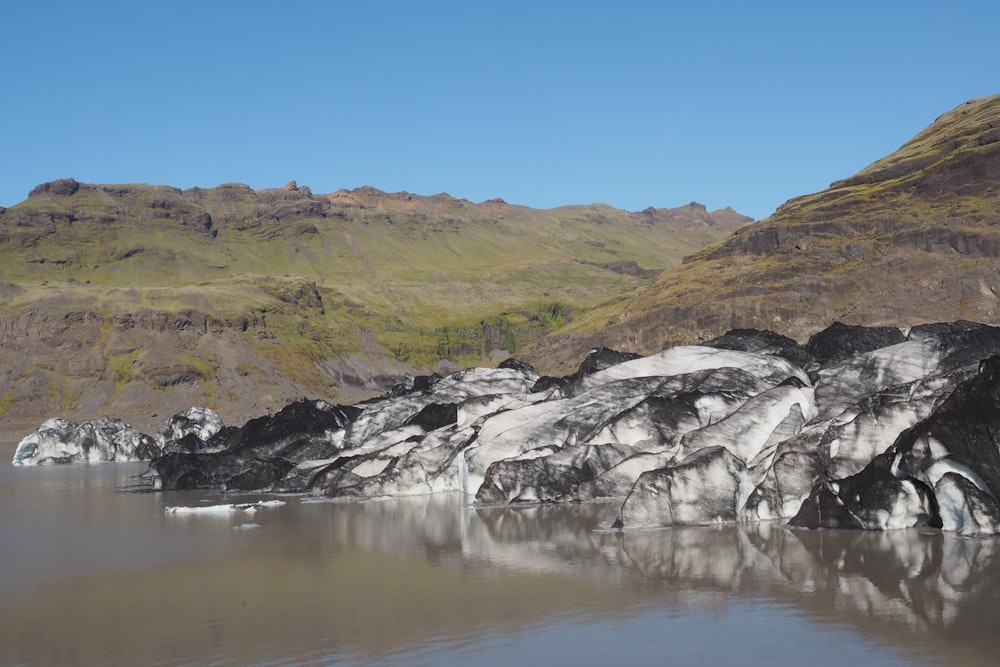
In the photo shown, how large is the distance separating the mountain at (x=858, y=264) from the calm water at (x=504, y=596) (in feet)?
276

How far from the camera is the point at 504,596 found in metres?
19.4

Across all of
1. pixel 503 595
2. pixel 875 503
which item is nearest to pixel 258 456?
pixel 503 595

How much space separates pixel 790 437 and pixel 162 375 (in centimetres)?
14653

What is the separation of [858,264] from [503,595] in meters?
108

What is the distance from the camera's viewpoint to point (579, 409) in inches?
1495

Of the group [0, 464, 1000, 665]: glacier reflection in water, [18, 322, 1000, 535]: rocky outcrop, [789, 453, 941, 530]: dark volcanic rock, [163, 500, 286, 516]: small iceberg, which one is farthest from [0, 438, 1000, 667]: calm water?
[163, 500, 286, 516]: small iceberg

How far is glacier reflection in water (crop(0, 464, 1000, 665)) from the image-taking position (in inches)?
611

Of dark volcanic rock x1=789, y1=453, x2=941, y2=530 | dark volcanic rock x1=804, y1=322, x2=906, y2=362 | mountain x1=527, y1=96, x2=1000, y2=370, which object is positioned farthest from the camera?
mountain x1=527, y1=96, x2=1000, y2=370

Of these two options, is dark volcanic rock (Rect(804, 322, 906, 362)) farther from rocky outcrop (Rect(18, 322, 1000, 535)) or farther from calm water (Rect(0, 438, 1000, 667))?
calm water (Rect(0, 438, 1000, 667))

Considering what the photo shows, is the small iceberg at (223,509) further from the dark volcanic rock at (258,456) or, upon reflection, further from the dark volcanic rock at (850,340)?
the dark volcanic rock at (850,340)

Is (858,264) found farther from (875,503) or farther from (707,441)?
(875,503)

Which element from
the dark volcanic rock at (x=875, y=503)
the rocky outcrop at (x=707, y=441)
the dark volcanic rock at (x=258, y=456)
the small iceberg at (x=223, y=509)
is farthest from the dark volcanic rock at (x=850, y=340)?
the small iceberg at (x=223, y=509)

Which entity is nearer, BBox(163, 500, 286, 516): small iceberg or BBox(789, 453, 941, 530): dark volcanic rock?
BBox(789, 453, 941, 530): dark volcanic rock

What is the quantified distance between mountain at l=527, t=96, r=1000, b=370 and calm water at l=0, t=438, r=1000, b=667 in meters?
84.1
